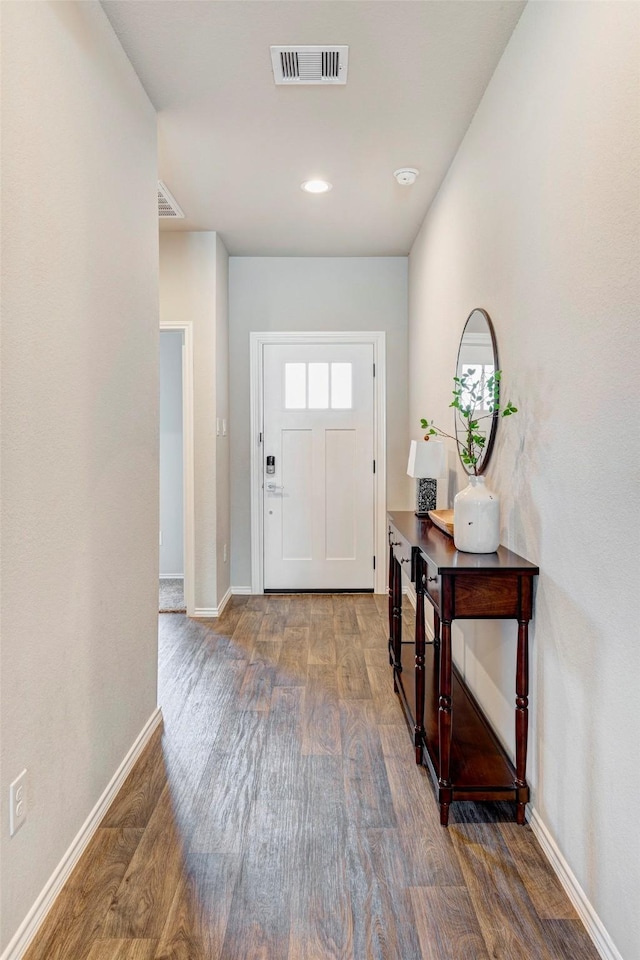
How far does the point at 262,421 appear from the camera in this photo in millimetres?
4875

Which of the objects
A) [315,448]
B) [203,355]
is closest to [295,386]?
[315,448]

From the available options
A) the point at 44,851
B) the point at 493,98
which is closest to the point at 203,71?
the point at 493,98

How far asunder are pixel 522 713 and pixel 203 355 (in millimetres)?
3158

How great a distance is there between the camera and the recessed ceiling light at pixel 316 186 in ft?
11.2

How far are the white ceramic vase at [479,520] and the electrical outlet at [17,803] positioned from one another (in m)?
1.46

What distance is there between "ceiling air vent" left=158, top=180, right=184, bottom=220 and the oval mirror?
1857mm

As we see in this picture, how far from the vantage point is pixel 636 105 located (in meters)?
1.35

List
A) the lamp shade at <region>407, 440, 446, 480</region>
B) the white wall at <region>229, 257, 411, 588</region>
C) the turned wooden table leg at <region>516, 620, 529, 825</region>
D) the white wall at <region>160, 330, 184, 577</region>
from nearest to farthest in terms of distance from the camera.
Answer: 1. the turned wooden table leg at <region>516, 620, 529, 825</region>
2. the lamp shade at <region>407, 440, 446, 480</region>
3. the white wall at <region>229, 257, 411, 588</region>
4. the white wall at <region>160, 330, 184, 577</region>

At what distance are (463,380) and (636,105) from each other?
1619mm

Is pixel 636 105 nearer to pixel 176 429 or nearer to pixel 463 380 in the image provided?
pixel 463 380

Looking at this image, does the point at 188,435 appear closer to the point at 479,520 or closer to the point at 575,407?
the point at 479,520

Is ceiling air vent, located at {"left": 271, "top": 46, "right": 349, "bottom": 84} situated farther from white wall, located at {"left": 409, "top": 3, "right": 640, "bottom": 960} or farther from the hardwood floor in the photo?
the hardwood floor

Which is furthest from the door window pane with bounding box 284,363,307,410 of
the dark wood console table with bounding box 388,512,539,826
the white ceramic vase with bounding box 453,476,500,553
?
the white ceramic vase with bounding box 453,476,500,553

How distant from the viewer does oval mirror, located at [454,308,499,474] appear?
7.82 feet
